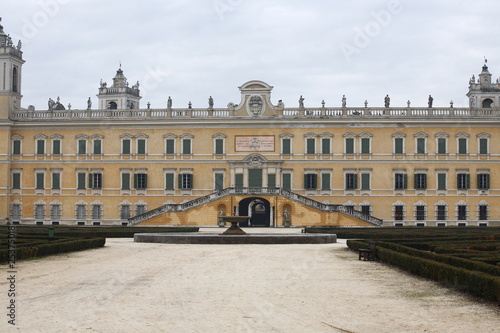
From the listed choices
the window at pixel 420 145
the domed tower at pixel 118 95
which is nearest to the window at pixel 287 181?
the window at pixel 420 145

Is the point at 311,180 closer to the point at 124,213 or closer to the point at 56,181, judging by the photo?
the point at 124,213

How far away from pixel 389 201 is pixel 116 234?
24625 mm

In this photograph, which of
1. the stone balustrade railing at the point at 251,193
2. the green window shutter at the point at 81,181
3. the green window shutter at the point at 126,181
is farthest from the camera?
the green window shutter at the point at 81,181

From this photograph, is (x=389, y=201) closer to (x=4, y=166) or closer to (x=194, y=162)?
(x=194, y=162)

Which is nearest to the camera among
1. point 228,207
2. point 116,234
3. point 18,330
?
point 18,330

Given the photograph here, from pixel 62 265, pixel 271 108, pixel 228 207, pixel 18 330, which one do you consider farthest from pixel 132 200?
pixel 18 330

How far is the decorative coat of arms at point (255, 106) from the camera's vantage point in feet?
185

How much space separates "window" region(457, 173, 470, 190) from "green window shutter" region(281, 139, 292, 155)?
42.0ft

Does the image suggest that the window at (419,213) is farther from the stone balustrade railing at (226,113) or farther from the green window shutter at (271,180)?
the green window shutter at (271,180)

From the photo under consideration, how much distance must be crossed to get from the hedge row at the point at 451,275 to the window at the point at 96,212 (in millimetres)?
38115

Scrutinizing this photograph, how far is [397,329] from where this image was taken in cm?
1216

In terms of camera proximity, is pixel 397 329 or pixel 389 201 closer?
pixel 397 329

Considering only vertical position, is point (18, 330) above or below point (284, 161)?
below

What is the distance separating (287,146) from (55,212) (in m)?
18.8
